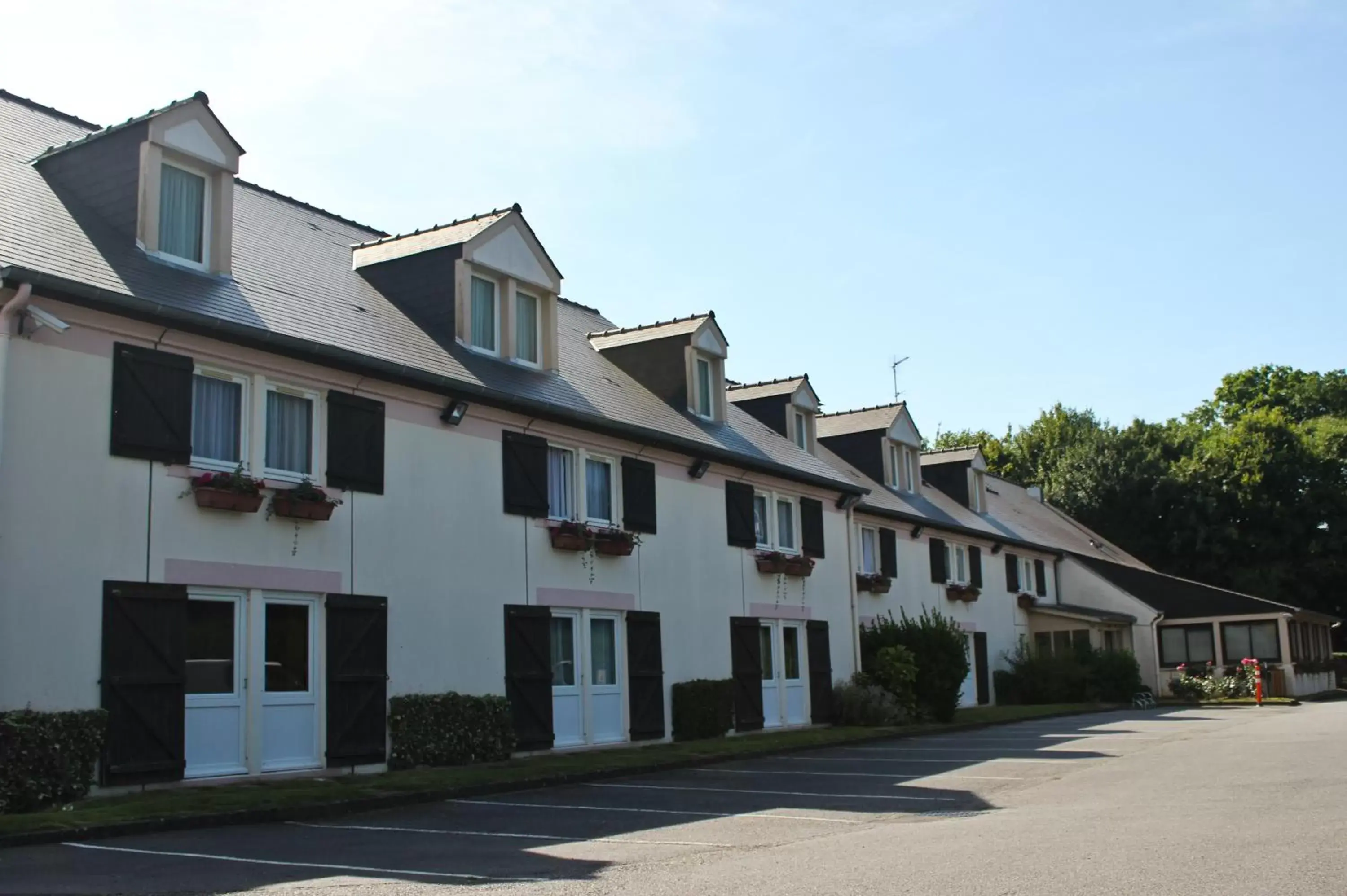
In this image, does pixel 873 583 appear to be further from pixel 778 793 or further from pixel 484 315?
pixel 778 793

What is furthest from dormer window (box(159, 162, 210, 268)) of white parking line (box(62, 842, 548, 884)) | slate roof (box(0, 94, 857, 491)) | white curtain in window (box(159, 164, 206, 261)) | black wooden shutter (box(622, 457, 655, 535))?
black wooden shutter (box(622, 457, 655, 535))

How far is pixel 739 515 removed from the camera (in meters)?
24.9

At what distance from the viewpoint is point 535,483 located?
19469 mm

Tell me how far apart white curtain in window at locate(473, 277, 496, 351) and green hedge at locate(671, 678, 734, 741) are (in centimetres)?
650

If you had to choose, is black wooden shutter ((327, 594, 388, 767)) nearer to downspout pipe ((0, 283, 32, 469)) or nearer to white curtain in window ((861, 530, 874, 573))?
downspout pipe ((0, 283, 32, 469))

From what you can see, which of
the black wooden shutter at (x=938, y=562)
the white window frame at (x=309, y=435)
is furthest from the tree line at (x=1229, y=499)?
the white window frame at (x=309, y=435)

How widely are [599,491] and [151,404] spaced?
839 cm

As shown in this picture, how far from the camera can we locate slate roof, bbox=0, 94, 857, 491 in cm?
1386

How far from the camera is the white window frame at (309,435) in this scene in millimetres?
15398

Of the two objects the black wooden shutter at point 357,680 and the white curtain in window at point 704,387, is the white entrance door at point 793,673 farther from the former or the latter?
the black wooden shutter at point 357,680

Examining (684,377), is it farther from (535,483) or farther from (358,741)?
(358,741)

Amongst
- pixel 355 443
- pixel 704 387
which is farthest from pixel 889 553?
pixel 355 443

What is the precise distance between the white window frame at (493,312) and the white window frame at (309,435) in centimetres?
402

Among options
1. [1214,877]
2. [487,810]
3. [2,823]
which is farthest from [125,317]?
[1214,877]
